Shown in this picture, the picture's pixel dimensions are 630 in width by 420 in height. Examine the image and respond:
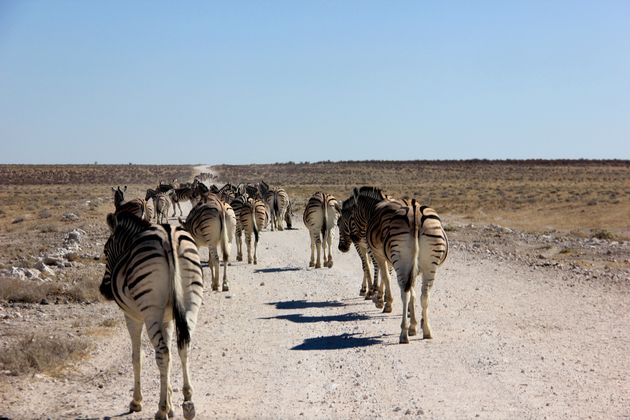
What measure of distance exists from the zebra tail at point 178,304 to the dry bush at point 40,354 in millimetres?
3117

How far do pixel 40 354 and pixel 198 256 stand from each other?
3.50 metres

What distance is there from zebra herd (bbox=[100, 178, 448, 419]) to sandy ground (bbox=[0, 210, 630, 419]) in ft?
2.02

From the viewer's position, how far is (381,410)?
8109mm

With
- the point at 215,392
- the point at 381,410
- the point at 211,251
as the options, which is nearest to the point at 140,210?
the point at 211,251

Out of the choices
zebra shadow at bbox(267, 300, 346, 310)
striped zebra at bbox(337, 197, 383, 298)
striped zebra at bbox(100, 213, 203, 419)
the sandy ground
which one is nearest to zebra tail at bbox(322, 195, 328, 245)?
striped zebra at bbox(337, 197, 383, 298)

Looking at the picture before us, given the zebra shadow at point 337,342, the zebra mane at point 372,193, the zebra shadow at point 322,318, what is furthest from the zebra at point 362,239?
the zebra shadow at point 337,342

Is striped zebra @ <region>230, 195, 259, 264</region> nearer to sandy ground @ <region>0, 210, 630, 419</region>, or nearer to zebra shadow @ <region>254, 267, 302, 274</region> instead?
zebra shadow @ <region>254, 267, 302, 274</region>

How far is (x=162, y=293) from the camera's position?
7754 millimetres

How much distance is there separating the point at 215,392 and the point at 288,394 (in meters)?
0.96

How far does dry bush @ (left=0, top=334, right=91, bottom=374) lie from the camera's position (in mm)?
9711

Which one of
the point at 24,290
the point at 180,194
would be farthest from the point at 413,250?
the point at 180,194

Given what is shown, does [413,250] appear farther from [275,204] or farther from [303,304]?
[275,204]

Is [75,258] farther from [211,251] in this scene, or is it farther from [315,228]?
[315,228]

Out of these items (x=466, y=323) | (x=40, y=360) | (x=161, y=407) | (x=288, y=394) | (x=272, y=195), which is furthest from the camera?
(x=272, y=195)
